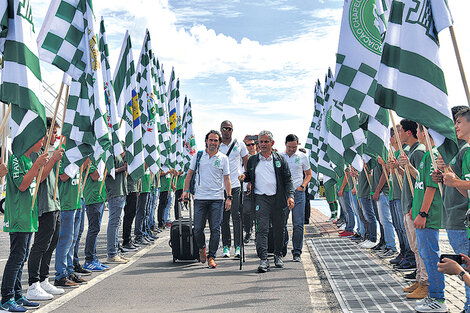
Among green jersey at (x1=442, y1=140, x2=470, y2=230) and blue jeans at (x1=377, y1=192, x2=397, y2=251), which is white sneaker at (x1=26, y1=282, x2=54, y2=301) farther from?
blue jeans at (x1=377, y1=192, x2=397, y2=251)

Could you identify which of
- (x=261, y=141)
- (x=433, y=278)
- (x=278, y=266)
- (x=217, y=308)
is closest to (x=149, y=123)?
(x=261, y=141)

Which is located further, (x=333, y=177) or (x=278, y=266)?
(x=333, y=177)

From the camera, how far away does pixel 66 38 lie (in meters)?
7.57

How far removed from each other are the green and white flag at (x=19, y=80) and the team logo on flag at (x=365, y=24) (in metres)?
4.70

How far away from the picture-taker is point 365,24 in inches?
317

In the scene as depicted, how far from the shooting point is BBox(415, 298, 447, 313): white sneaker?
17.5 ft

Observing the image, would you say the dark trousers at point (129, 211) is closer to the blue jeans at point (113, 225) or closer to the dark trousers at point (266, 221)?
the blue jeans at point (113, 225)

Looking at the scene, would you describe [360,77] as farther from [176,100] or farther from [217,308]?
[176,100]

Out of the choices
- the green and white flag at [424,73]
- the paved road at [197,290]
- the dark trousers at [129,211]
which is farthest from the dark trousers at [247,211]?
the green and white flag at [424,73]

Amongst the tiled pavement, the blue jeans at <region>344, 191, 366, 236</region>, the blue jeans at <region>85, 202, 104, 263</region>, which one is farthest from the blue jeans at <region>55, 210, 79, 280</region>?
the blue jeans at <region>344, 191, 366, 236</region>

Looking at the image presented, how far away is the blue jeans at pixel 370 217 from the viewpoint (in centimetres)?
1095

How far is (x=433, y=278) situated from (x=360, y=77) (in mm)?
3404

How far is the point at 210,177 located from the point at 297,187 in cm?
173

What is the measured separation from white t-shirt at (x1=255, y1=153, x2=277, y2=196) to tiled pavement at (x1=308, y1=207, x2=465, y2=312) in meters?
1.50
